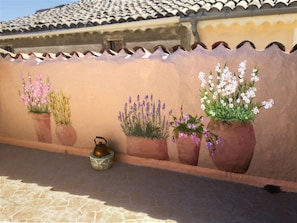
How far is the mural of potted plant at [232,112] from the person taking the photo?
4.71 m

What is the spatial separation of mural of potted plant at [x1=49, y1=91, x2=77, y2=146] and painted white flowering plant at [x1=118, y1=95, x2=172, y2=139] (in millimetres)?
1455

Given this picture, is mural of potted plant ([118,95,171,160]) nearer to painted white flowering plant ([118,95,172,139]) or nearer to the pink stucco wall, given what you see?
painted white flowering plant ([118,95,172,139])

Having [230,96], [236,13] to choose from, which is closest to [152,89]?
[230,96]

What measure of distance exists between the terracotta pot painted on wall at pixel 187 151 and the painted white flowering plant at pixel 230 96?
2.32ft

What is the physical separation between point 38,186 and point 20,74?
3.19 m

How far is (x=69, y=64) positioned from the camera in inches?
248

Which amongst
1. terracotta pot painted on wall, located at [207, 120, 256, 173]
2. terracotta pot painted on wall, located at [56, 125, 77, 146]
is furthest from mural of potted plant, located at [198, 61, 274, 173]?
terracotta pot painted on wall, located at [56, 125, 77, 146]

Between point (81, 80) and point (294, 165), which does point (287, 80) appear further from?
point (81, 80)

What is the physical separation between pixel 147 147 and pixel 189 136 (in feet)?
3.33

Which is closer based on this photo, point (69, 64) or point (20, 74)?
point (69, 64)

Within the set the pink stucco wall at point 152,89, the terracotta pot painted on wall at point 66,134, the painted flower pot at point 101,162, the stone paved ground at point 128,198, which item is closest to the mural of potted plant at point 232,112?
the pink stucco wall at point 152,89

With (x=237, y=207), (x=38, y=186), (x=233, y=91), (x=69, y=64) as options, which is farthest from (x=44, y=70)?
(x=237, y=207)

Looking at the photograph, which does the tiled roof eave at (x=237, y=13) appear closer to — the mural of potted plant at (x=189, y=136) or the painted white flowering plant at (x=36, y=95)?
the mural of potted plant at (x=189, y=136)

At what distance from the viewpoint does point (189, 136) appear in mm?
5316
